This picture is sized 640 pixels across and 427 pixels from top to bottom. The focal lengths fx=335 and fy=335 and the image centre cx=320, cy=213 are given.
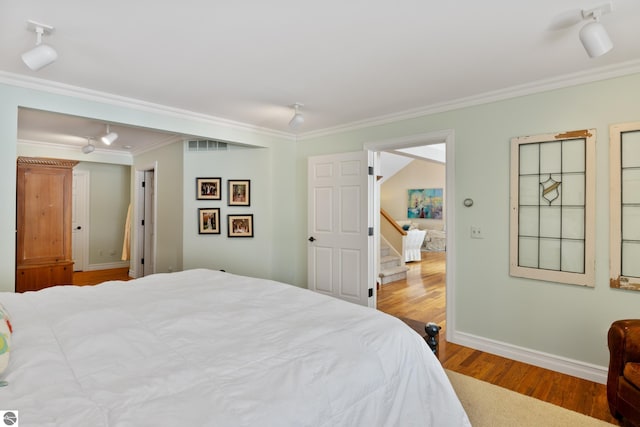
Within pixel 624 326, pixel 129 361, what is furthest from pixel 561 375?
pixel 129 361

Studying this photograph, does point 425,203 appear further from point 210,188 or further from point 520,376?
point 520,376

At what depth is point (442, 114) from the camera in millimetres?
3344

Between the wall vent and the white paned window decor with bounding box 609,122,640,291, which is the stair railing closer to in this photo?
the wall vent

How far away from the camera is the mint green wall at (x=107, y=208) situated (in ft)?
21.5

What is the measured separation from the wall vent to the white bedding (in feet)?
9.61

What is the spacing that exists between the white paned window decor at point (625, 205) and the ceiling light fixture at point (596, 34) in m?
1.02

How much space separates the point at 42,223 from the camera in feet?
12.7

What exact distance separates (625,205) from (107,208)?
25.6 feet

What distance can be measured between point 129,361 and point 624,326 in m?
2.63

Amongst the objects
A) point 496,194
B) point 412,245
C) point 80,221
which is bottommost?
A: point 412,245

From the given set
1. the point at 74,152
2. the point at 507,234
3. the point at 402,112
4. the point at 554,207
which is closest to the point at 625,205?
the point at 554,207

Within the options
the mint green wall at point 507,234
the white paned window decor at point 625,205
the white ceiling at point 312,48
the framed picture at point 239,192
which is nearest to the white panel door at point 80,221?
the framed picture at point 239,192

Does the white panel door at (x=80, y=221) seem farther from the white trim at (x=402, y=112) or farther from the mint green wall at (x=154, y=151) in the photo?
the white trim at (x=402, y=112)

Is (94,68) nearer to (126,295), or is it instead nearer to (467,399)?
(126,295)
